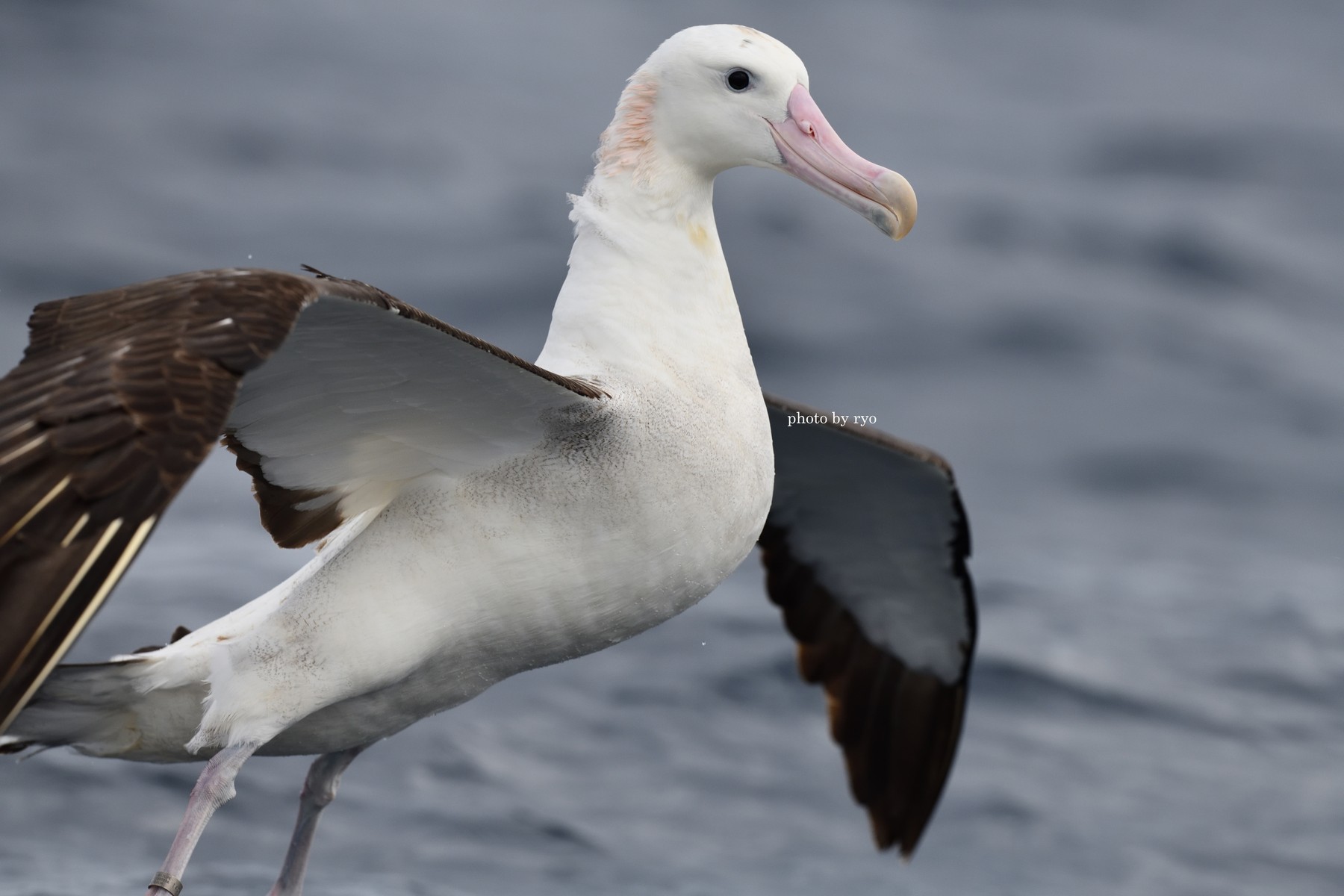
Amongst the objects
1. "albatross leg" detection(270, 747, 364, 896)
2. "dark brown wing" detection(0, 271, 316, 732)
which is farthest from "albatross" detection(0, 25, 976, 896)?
"albatross leg" detection(270, 747, 364, 896)

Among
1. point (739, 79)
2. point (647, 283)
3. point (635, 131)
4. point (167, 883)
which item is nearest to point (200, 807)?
point (167, 883)


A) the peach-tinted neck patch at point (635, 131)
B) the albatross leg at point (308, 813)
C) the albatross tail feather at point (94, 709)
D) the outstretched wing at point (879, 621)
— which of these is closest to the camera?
the albatross tail feather at point (94, 709)

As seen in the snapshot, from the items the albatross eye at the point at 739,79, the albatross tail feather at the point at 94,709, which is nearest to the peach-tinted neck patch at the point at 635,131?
the albatross eye at the point at 739,79

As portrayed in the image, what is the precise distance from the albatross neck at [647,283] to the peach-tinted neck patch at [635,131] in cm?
3

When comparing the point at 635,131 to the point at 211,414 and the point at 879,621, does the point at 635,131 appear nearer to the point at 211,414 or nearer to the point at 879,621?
the point at 211,414

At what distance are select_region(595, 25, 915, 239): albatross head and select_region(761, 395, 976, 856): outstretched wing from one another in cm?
229

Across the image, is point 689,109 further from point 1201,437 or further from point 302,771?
point 1201,437

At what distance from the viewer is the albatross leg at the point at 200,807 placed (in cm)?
535

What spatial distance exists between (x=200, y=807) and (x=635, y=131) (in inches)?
104

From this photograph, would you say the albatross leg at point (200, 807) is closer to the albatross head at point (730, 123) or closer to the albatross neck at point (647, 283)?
the albatross neck at point (647, 283)

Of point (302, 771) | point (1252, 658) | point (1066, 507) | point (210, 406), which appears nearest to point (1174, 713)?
point (1252, 658)

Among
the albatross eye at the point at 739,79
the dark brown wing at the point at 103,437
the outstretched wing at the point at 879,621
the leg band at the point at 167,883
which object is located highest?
the albatross eye at the point at 739,79

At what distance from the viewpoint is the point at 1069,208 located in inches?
770

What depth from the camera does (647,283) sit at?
5934mm
